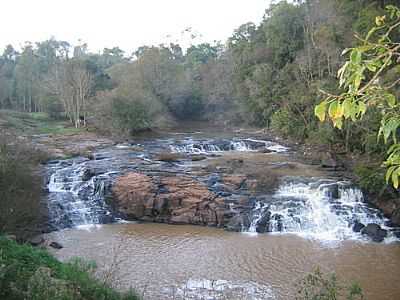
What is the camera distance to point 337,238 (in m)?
13.2

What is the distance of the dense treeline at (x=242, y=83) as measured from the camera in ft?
79.0

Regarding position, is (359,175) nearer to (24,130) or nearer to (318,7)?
(318,7)

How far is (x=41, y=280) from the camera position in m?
5.66

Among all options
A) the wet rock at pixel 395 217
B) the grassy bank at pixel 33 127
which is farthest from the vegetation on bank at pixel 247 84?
the wet rock at pixel 395 217

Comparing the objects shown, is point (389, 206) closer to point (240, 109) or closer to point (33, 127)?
point (240, 109)

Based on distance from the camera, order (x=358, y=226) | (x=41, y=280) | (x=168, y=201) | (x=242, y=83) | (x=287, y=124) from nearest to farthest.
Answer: (x=41, y=280), (x=358, y=226), (x=168, y=201), (x=287, y=124), (x=242, y=83)

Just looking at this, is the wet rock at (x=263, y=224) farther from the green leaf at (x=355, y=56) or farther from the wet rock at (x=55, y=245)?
the green leaf at (x=355, y=56)

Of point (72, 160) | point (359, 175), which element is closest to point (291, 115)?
point (359, 175)

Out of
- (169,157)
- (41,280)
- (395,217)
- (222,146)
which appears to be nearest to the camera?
(41,280)

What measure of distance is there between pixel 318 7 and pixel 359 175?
15961mm

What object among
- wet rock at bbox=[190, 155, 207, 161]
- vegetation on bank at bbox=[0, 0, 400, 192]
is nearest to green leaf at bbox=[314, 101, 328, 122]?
vegetation on bank at bbox=[0, 0, 400, 192]

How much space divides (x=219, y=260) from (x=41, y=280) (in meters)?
6.24

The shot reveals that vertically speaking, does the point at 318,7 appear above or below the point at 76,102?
above

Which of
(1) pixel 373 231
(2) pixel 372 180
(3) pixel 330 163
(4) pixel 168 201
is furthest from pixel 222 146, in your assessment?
(1) pixel 373 231
